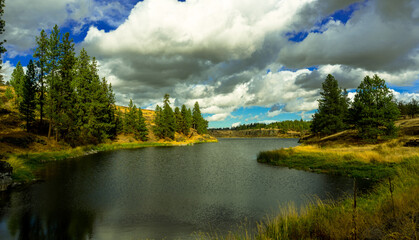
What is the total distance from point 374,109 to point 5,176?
56432 mm

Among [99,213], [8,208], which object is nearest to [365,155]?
[99,213]

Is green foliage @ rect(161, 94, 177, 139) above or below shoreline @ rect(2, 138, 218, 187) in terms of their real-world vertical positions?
above

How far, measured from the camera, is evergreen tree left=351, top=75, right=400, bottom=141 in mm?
41125

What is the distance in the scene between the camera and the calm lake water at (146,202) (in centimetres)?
1205

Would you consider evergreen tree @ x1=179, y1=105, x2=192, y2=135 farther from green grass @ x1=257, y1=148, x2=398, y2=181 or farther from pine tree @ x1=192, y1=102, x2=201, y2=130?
green grass @ x1=257, y1=148, x2=398, y2=181

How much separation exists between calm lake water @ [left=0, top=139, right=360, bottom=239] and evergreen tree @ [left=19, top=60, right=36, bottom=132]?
26.0 metres

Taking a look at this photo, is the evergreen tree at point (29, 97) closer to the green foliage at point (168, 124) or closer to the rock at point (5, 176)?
the rock at point (5, 176)

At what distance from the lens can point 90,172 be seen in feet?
94.7

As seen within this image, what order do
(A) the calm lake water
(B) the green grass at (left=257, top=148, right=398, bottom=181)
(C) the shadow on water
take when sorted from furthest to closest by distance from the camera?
(B) the green grass at (left=257, top=148, right=398, bottom=181)
(A) the calm lake water
(C) the shadow on water

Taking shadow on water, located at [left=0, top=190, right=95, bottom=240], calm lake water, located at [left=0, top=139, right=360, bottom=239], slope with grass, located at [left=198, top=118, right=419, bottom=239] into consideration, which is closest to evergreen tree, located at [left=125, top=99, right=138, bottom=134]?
calm lake water, located at [left=0, top=139, right=360, bottom=239]

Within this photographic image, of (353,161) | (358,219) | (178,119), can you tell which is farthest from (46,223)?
(178,119)

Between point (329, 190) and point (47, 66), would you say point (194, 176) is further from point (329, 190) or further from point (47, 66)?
point (47, 66)

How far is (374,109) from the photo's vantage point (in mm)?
41469

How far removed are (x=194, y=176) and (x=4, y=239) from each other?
1910 centimetres
